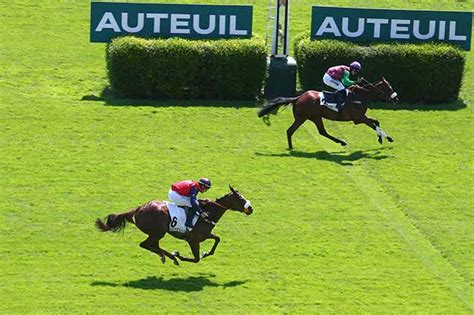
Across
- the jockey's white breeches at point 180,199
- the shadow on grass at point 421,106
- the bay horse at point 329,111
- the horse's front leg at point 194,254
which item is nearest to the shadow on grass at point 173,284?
the horse's front leg at point 194,254

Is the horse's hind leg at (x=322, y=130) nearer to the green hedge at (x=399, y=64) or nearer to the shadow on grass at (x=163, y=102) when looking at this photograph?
the shadow on grass at (x=163, y=102)

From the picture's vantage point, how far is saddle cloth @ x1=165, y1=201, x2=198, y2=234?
80.1 ft

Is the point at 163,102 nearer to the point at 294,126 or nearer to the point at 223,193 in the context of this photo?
the point at 294,126

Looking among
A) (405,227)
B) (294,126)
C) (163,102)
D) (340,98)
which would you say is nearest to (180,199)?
(405,227)

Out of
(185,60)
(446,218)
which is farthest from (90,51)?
(446,218)

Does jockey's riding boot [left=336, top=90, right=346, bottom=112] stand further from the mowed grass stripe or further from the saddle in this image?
the mowed grass stripe

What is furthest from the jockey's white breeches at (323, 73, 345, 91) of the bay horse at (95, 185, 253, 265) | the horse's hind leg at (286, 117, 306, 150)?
the bay horse at (95, 185, 253, 265)

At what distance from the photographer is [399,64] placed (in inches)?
1474

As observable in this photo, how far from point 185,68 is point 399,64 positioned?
5.92 meters

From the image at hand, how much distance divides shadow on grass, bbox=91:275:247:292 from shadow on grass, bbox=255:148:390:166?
8131 millimetres

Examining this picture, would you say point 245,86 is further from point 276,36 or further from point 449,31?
point 449,31

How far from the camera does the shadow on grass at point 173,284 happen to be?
79.7 feet

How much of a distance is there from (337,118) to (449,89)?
579 cm

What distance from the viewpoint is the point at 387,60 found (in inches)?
1473
